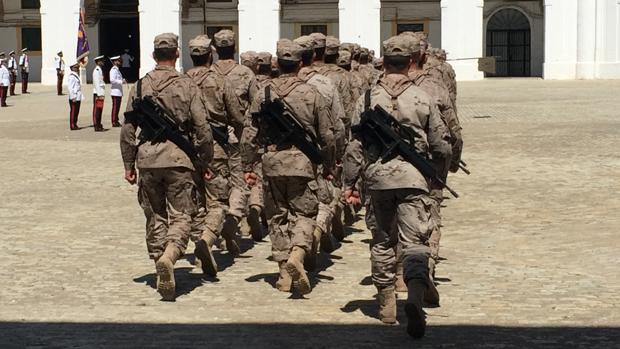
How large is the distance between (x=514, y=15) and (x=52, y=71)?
1977 centimetres

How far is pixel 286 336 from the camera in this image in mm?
7836

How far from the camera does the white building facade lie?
48.6 meters

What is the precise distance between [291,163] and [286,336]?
2.01m

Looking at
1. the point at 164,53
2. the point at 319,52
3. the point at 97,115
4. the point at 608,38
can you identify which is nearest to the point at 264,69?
the point at 319,52

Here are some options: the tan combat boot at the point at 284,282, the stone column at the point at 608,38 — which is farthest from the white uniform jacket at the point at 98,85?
the stone column at the point at 608,38

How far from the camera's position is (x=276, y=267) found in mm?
10594

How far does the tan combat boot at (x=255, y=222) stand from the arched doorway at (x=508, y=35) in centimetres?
4040

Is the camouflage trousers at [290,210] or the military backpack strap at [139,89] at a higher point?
the military backpack strap at [139,89]

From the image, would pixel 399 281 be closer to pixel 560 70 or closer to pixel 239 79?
pixel 239 79

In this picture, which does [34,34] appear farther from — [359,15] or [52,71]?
[359,15]

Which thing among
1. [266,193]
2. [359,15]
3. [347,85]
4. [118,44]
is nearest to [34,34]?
[118,44]

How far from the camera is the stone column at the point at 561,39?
48.6 metres

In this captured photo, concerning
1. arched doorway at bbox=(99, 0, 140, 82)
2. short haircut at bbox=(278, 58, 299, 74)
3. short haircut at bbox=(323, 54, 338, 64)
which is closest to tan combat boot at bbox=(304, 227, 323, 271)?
short haircut at bbox=(278, 58, 299, 74)

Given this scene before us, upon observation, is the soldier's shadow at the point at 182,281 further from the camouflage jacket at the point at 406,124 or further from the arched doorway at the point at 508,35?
Answer: the arched doorway at the point at 508,35
